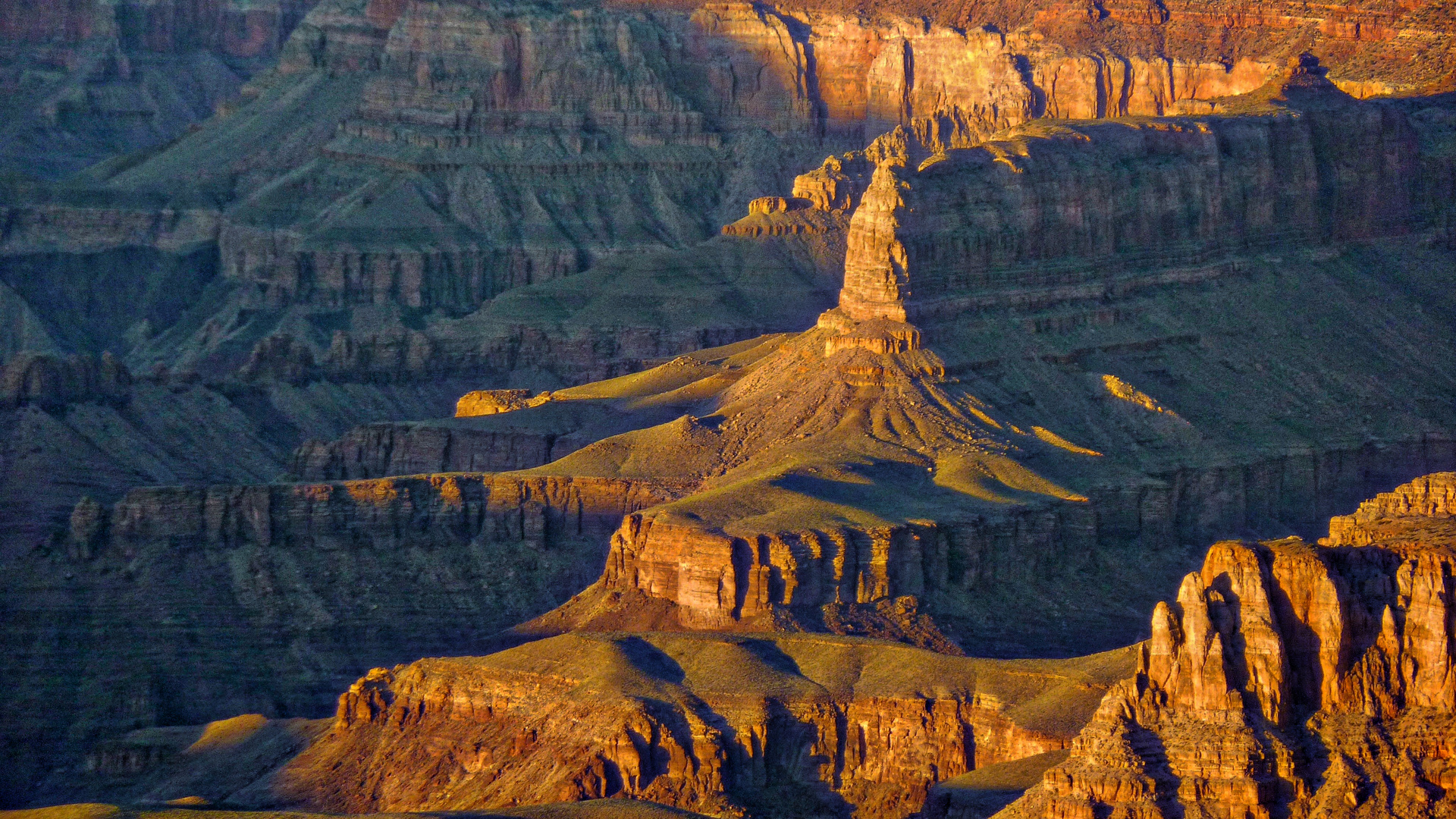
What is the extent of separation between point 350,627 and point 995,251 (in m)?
22.7

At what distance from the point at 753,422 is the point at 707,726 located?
96.1 feet

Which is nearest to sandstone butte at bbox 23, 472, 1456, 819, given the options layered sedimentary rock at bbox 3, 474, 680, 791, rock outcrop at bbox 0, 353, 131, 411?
layered sedimentary rock at bbox 3, 474, 680, 791

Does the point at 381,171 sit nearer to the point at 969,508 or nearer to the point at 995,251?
the point at 995,251

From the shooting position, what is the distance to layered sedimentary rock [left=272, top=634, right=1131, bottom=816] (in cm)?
7881

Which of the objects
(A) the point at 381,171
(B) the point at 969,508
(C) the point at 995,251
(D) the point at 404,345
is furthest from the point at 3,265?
(B) the point at 969,508

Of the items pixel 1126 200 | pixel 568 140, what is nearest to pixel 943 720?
pixel 1126 200

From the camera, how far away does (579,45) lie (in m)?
176

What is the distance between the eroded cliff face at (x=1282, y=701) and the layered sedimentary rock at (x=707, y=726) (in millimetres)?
10844

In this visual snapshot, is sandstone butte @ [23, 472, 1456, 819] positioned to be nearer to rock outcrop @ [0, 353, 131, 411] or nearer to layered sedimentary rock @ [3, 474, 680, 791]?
layered sedimentary rock @ [3, 474, 680, 791]

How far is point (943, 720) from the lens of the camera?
7938 cm

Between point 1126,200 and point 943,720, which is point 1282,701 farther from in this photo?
point 1126,200

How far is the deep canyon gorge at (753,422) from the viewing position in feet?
258

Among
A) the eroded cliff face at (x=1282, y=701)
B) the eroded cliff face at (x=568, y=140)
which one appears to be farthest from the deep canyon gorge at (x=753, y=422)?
the eroded cliff face at (x=568, y=140)

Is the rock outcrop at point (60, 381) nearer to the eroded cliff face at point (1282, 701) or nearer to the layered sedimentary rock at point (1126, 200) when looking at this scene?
the layered sedimentary rock at point (1126, 200)
